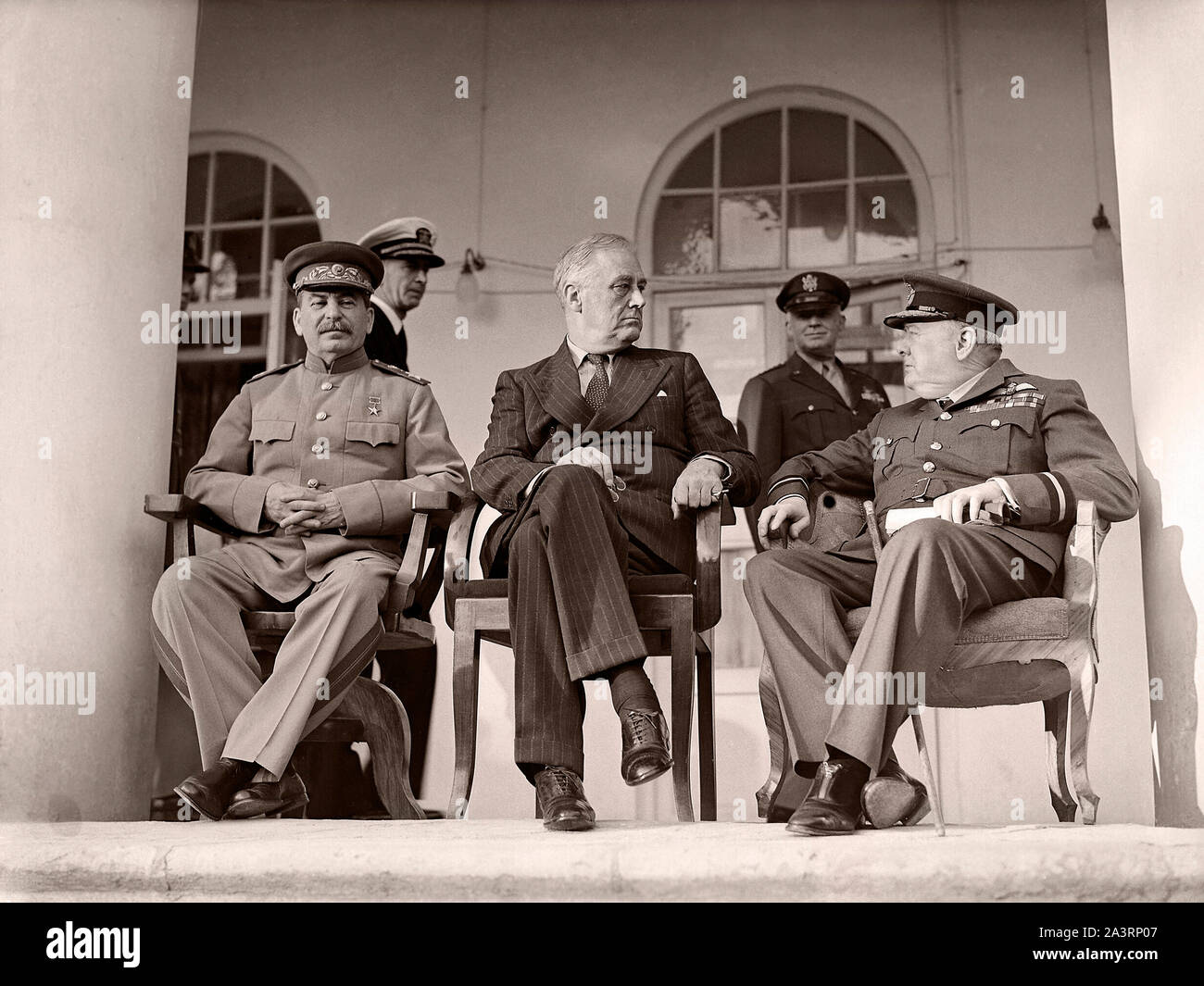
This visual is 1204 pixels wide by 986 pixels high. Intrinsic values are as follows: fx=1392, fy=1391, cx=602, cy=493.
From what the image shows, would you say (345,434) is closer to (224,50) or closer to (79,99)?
(79,99)

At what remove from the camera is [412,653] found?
18.4ft

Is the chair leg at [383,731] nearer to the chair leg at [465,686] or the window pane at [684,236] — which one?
the chair leg at [465,686]

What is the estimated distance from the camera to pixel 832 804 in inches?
110

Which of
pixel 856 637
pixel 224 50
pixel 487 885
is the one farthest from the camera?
pixel 224 50

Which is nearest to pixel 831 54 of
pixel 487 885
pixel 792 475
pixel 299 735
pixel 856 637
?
pixel 792 475

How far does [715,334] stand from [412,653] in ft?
6.72

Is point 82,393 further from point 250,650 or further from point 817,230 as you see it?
point 817,230

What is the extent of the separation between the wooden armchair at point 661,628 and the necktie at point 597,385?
0.42 m

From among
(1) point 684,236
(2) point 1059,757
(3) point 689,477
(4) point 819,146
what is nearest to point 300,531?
(3) point 689,477

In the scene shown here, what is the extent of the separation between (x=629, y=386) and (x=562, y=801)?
1352 mm

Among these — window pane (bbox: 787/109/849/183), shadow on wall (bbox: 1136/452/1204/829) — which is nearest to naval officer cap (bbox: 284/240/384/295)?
shadow on wall (bbox: 1136/452/1204/829)

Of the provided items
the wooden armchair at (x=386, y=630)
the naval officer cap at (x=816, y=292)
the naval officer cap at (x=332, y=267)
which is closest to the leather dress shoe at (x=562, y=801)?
the wooden armchair at (x=386, y=630)

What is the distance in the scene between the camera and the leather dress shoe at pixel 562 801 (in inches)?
112

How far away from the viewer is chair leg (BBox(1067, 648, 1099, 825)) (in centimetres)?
316
